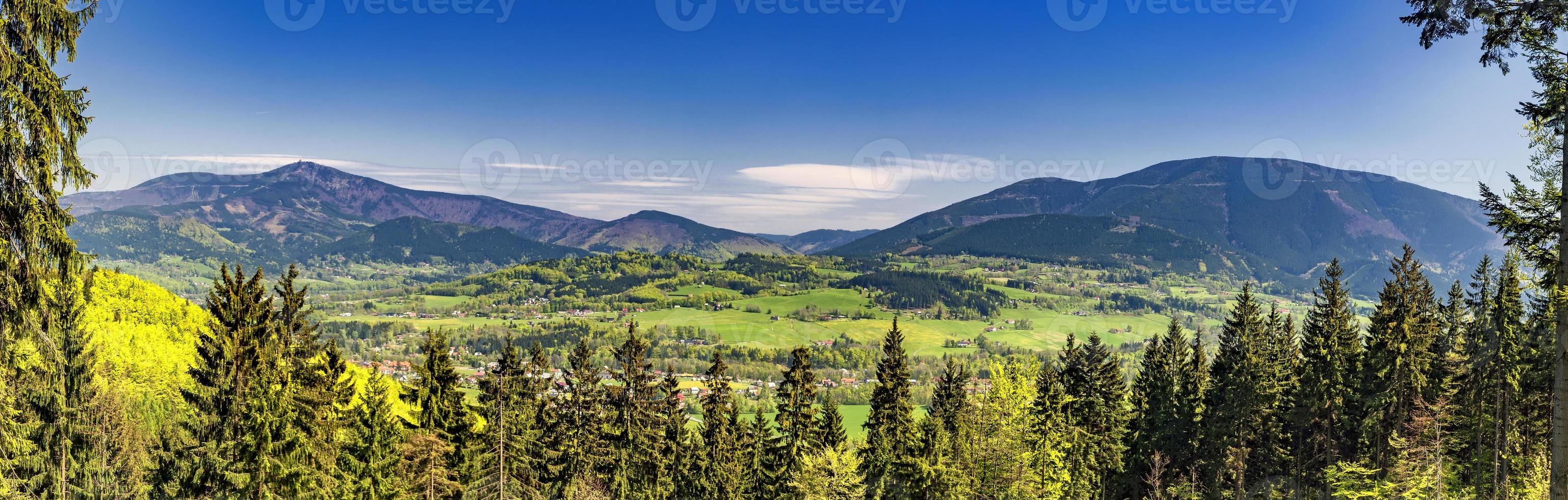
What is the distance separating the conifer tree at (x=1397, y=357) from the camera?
32.3 meters

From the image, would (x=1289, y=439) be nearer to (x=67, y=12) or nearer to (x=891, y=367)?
(x=891, y=367)

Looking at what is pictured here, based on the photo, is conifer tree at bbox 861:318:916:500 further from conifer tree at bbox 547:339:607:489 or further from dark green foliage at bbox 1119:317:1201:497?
dark green foliage at bbox 1119:317:1201:497

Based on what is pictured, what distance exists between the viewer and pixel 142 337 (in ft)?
119

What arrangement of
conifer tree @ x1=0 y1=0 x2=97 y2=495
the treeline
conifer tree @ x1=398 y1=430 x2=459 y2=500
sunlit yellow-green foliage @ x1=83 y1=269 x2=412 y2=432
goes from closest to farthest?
conifer tree @ x1=0 y1=0 x2=97 y2=495
the treeline
conifer tree @ x1=398 y1=430 x2=459 y2=500
sunlit yellow-green foliage @ x1=83 y1=269 x2=412 y2=432

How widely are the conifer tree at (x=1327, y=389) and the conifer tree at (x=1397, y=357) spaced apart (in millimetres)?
1157

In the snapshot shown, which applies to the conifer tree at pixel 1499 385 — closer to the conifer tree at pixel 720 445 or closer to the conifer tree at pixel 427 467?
the conifer tree at pixel 720 445

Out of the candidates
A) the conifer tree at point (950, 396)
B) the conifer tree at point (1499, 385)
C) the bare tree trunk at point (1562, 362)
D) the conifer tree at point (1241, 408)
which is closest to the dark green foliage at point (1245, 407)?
the conifer tree at point (1241, 408)

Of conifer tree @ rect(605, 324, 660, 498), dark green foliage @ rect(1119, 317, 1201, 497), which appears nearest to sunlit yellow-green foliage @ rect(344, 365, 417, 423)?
conifer tree @ rect(605, 324, 660, 498)

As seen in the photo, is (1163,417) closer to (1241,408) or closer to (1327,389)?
(1241,408)

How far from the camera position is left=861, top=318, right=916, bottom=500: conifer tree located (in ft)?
123

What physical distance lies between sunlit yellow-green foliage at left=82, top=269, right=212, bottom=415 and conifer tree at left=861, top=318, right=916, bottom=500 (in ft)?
98.3

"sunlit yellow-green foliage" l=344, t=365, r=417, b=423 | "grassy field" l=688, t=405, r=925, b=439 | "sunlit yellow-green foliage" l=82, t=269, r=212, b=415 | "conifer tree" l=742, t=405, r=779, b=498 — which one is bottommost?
"grassy field" l=688, t=405, r=925, b=439

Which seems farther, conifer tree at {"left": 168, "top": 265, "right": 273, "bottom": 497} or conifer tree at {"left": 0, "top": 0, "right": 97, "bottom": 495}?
conifer tree at {"left": 168, "top": 265, "right": 273, "bottom": 497}

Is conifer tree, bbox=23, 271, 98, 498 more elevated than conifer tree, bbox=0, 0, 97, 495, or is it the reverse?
conifer tree, bbox=0, 0, 97, 495
